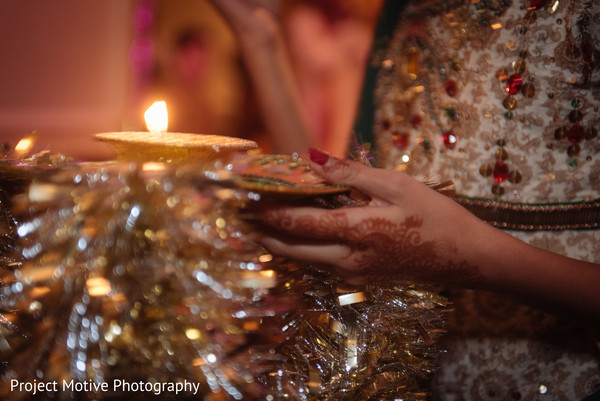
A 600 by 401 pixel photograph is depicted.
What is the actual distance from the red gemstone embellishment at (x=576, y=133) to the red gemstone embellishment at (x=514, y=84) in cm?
12

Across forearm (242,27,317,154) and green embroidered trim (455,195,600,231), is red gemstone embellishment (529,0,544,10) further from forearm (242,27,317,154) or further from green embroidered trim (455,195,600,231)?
forearm (242,27,317,154)

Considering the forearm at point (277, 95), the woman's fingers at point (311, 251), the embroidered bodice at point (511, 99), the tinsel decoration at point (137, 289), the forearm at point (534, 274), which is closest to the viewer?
the tinsel decoration at point (137, 289)

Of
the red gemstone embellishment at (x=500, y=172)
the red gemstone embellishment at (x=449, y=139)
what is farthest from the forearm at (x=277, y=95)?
the red gemstone embellishment at (x=500, y=172)

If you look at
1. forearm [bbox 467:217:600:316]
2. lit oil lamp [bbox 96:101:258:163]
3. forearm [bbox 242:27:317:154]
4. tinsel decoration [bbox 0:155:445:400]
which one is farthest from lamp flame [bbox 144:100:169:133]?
forearm [bbox 242:27:317:154]

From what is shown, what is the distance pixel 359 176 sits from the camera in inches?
17.7

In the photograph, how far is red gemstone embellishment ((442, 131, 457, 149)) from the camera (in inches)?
34.5

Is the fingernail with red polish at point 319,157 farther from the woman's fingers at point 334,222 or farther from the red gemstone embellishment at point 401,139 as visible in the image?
the red gemstone embellishment at point 401,139

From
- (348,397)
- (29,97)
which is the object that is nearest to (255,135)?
(29,97)

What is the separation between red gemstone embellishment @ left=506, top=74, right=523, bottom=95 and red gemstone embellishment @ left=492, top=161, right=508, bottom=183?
135 millimetres

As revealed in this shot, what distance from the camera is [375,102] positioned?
1.08 metres

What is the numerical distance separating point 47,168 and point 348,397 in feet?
1.29

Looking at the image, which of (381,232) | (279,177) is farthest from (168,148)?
(381,232)

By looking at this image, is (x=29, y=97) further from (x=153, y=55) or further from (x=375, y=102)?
(x=375, y=102)

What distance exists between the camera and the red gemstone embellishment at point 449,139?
875 millimetres
